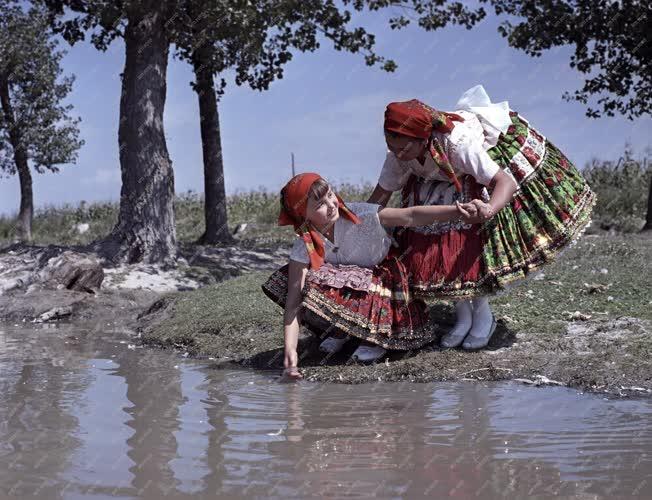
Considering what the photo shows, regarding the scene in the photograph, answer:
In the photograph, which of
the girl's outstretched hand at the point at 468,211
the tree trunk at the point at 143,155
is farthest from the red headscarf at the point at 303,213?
the tree trunk at the point at 143,155

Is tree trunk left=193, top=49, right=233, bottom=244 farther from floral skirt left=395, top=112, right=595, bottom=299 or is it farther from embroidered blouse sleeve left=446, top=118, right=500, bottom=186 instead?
embroidered blouse sleeve left=446, top=118, right=500, bottom=186

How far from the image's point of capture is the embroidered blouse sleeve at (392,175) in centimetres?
536

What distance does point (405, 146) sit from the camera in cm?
498

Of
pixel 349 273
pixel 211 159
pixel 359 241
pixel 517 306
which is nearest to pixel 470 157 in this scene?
pixel 359 241

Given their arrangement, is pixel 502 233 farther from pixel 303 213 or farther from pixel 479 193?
pixel 303 213

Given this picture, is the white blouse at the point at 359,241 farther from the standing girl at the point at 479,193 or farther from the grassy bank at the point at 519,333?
the grassy bank at the point at 519,333

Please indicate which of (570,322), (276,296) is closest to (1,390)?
(276,296)

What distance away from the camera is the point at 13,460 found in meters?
3.34

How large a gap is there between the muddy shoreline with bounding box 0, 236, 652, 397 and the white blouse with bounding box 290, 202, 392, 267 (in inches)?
24.4

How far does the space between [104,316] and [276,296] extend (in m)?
4.64

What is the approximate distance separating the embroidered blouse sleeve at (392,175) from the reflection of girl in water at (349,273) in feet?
1.12

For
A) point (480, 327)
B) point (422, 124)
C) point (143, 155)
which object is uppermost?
point (143, 155)

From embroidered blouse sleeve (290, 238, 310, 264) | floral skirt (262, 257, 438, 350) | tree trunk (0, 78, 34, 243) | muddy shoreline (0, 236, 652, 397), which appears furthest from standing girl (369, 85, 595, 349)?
tree trunk (0, 78, 34, 243)

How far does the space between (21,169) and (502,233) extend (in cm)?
2327
